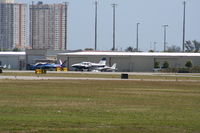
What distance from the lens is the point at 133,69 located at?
147500 mm

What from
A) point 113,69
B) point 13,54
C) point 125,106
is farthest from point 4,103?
point 13,54

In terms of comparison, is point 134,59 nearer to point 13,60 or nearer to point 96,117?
point 13,60

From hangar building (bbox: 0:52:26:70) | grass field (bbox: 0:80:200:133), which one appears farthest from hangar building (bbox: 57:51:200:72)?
grass field (bbox: 0:80:200:133)

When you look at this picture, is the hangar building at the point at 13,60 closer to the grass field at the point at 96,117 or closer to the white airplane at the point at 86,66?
the white airplane at the point at 86,66

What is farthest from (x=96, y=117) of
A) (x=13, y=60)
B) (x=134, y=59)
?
(x=13, y=60)

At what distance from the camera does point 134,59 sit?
14700 centimetres

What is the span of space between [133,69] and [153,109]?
116615 millimetres

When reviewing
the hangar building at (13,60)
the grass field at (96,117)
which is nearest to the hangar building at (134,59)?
the hangar building at (13,60)

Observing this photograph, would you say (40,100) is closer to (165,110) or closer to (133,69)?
(165,110)

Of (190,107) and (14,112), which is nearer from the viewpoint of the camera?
(14,112)

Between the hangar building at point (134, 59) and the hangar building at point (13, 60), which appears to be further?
the hangar building at point (13, 60)

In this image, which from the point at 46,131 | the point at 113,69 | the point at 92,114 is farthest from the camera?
the point at 113,69

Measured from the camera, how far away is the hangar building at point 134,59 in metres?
147

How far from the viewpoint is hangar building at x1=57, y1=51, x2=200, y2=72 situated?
147m
